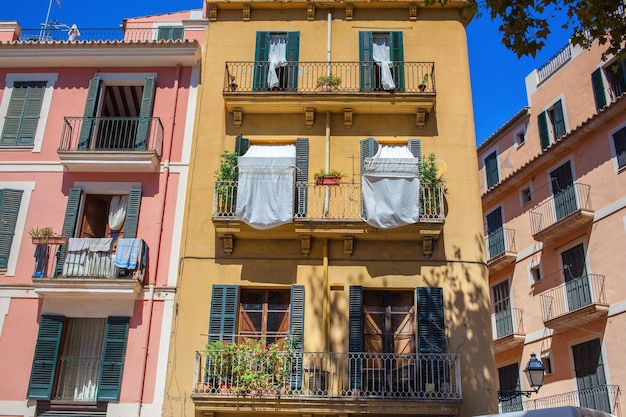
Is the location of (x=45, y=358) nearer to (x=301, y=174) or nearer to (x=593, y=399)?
(x=301, y=174)

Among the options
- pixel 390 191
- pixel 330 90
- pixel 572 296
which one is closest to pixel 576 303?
pixel 572 296

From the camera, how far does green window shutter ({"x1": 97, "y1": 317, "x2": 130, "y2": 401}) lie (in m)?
14.4

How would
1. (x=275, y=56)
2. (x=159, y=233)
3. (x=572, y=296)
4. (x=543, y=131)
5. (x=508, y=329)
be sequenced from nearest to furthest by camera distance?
(x=159, y=233)
(x=275, y=56)
(x=572, y=296)
(x=508, y=329)
(x=543, y=131)

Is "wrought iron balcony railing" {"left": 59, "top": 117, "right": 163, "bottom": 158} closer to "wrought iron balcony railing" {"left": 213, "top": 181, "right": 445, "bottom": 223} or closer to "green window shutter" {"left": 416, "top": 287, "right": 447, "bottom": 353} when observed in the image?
"wrought iron balcony railing" {"left": 213, "top": 181, "right": 445, "bottom": 223}

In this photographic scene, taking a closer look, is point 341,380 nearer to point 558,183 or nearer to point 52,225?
point 52,225

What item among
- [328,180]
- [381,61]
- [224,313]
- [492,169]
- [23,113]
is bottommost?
[224,313]

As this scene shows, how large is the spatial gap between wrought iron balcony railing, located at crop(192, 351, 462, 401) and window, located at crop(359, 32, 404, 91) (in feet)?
22.4

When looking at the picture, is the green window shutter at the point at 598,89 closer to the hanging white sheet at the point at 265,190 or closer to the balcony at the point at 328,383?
the hanging white sheet at the point at 265,190

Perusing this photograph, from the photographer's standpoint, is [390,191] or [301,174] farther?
[301,174]

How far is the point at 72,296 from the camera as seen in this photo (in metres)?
15.2

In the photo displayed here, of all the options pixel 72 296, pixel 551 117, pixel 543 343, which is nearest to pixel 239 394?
pixel 72 296

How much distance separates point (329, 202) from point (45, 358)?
7.19 metres

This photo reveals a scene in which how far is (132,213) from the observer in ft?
52.8

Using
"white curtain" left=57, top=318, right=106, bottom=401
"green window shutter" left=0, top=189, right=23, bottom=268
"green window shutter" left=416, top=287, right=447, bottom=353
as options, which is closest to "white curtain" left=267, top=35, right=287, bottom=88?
"green window shutter" left=416, top=287, right=447, bottom=353
